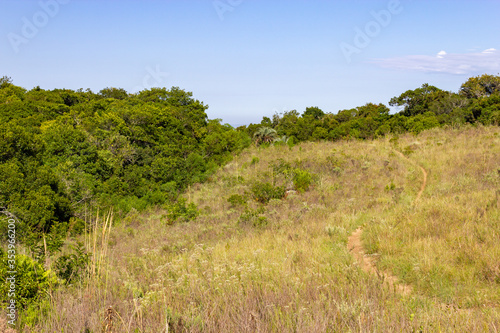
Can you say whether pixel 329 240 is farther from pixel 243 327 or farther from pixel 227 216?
pixel 227 216

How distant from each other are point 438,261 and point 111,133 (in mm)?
21537

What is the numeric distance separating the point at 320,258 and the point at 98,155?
19.2 metres

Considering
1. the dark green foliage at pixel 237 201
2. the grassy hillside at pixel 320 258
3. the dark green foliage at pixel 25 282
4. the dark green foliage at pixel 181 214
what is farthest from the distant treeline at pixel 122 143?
the dark green foliage at pixel 25 282

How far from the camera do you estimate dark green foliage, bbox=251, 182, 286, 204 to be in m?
13.8

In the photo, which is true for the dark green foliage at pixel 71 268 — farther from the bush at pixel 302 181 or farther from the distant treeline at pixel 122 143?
the bush at pixel 302 181

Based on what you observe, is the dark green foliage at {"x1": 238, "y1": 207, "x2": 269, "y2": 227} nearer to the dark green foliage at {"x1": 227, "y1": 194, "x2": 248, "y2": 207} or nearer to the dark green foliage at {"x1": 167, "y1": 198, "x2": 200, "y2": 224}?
the dark green foliage at {"x1": 227, "y1": 194, "x2": 248, "y2": 207}

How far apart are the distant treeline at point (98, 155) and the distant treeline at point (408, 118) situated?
183 inches

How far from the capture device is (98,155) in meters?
20.6

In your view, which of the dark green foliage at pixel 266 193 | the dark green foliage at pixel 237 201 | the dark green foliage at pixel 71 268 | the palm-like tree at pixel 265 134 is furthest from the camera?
the palm-like tree at pixel 265 134

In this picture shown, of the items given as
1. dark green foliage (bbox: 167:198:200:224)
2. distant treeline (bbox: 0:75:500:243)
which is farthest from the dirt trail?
distant treeline (bbox: 0:75:500:243)

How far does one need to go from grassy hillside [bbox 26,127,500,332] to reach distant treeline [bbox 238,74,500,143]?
9441 millimetres

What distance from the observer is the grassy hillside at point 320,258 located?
2.68 meters

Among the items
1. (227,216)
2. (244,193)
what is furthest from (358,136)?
(227,216)

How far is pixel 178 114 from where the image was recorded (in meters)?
28.1
